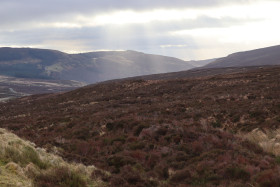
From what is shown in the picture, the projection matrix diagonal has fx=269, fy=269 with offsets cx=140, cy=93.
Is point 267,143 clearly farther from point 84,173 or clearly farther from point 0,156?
point 0,156

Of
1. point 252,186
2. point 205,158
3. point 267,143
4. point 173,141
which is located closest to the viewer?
point 252,186

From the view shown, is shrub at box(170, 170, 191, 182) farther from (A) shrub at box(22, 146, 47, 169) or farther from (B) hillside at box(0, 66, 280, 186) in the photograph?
(A) shrub at box(22, 146, 47, 169)

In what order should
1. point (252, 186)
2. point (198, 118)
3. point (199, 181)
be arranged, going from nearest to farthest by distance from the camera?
1. point (252, 186)
2. point (199, 181)
3. point (198, 118)

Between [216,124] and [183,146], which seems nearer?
[183,146]

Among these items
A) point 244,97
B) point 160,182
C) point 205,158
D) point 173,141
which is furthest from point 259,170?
point 244,97

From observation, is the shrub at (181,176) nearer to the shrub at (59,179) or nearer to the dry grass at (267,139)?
the shrub at (59,179)

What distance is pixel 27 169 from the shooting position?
26.5 ft

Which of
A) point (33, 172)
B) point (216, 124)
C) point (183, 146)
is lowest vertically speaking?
point (216, 124)

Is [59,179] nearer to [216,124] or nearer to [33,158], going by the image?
[33,158]

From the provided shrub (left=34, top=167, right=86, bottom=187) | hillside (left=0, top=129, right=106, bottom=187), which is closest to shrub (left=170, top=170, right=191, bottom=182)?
hillside (left=0, top=129, right=106, bottom=187)

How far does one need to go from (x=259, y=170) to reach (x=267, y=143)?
13.4 feet

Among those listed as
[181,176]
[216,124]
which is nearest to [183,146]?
[181,176]

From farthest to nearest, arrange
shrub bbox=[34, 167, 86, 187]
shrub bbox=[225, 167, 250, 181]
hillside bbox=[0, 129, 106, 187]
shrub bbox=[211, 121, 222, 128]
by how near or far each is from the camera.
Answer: shrub bbox=[211, 121, 222, 128] < shrub bbox=[225, 167, 250, 181] < shrub bbox=[34, 167, 86, 187] < hillside bbox=[0, 129, 106, 187]

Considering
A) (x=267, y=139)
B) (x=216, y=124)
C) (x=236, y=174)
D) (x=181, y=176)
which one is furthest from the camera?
(x=216, y=124)
